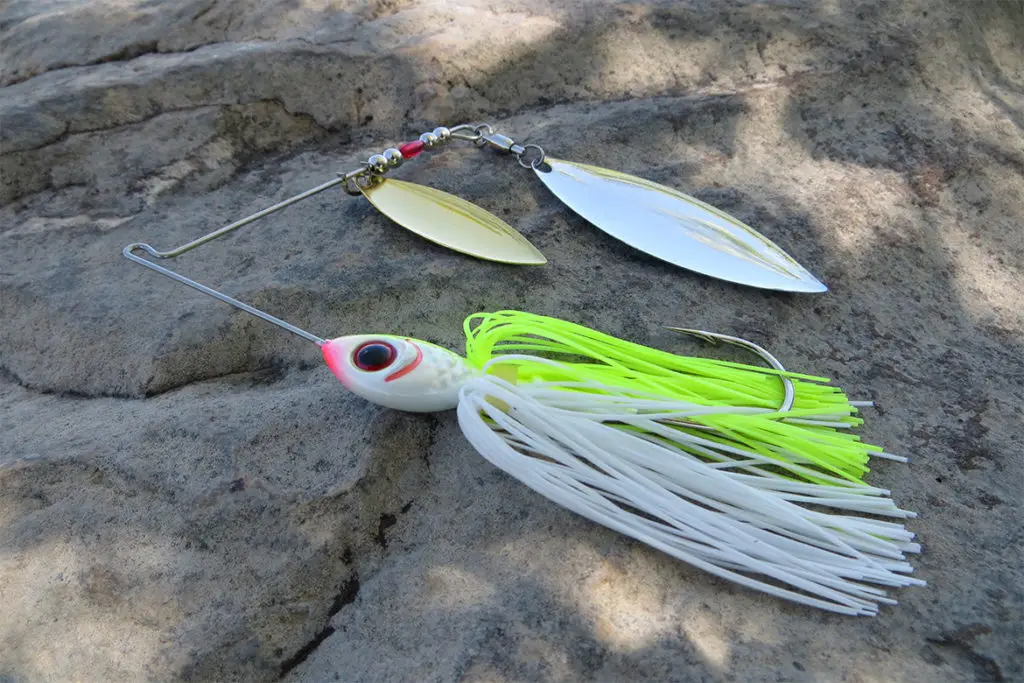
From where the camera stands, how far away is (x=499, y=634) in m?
1.03

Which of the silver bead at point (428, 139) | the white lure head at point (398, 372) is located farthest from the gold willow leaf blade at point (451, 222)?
the white lure head at point (398, 372)

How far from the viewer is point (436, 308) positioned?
5.01 feet

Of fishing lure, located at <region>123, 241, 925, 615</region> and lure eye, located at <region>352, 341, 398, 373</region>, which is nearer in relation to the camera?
fishing lure, located at <region>123, 241, 925, 615</region>

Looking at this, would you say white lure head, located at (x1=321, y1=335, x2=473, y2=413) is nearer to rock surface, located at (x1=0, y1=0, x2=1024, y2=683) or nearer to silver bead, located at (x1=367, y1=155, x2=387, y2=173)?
rock surface, located at (x1=0, y1=0, x2=1024, y2=683)

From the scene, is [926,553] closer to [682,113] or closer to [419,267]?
[419,267]

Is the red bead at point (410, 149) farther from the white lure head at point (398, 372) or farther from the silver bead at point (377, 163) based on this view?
the white lure head at point (398, 372)

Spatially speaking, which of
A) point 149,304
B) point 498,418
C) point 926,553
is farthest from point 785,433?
point 149,304

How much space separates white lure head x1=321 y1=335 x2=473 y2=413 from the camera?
1.25 m

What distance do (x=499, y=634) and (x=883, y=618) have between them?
476 mm

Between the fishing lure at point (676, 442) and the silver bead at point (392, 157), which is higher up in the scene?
the silver bead at point (392, 157)

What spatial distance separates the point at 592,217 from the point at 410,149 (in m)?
0.43

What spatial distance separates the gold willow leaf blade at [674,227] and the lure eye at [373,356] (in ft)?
1.94

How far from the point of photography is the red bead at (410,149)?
5.92 feet

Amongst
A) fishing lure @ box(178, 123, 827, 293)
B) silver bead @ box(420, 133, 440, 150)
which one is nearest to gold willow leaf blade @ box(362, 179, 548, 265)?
fishing lure @ box(178, 123, 827, 293)
